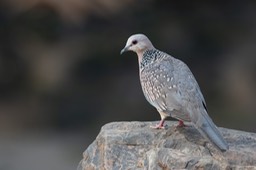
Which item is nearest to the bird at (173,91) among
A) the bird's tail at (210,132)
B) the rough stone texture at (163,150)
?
the bird's tail at (210,132)

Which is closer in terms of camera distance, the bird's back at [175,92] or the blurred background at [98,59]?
the bird's back at [175,92]

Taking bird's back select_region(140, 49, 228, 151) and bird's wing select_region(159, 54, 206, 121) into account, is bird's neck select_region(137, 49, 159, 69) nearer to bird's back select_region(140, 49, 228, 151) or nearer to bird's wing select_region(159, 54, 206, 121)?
bird's back select_region(140, 49, 228, 151)

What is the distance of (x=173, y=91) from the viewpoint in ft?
15.4

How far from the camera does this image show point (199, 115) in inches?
178

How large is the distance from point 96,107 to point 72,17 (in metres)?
0.90

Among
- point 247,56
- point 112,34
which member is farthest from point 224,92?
point 112,34

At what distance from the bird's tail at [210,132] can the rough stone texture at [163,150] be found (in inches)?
4.4

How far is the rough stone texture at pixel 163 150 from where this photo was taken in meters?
4.49

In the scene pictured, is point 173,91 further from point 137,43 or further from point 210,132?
point 137,43

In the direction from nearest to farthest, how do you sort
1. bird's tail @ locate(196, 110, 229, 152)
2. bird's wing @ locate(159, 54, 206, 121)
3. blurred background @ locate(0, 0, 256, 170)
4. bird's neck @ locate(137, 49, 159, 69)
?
bird's tail @ locate(196, 110, 229, 152)
bird's wing @ locate(159, 54, 206, 121)
bird's neck @ locate(137, 49, 159, 69)
blurred background @ locate(0, 0, 256, 170)

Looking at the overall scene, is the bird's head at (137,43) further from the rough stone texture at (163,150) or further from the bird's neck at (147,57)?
the rough stone texture at (163,150)

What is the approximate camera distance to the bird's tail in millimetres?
4395

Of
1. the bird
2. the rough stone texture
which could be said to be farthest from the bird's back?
the rough stone texture

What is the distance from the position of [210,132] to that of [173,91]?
0.36 meters
